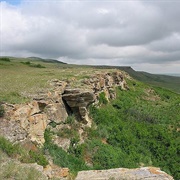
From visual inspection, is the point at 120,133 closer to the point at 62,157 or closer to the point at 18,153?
the point at 62,157

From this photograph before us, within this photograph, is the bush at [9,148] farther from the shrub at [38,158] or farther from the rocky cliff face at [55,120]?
the shrub at [38,158]

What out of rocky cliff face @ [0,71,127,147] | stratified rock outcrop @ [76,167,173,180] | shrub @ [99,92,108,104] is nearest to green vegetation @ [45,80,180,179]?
shrub @ [99,92,108,104]

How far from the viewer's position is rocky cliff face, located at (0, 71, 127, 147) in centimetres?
1288

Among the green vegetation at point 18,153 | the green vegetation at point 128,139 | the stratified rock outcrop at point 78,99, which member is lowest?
the green vegetation at point 128,139

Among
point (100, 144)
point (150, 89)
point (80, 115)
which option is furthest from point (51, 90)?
point (150, 89)

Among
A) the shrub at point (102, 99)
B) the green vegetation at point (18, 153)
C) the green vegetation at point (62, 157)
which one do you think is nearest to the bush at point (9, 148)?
the green vegetation at point (18, 153)

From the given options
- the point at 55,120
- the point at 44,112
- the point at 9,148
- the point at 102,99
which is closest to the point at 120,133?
the point at 102,99

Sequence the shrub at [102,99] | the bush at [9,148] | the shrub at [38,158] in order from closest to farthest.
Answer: the bush at [9,148] → the shrub at [38,158] → the shrub at [102,99]

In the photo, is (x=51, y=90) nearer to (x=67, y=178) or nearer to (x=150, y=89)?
(x=67, y=178)

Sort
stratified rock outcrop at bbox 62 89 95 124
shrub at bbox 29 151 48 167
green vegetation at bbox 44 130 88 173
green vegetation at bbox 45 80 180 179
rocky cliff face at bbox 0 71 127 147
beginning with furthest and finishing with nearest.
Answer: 1. stratified rock outcrop at bbox 62 89 95 124
2. green vegetation at bbox 45 80 180 179
3. green vegetation at bbox 44 130 88 173
4. rocky cliff face at bbox 0 71 127 147
5. shrub at bbox 29 151 48 167

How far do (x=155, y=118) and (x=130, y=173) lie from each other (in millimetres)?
20259

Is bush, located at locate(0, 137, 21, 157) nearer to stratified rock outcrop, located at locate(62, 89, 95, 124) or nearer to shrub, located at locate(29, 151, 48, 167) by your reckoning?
shrub, located at locate(29, 151, 48, 167)

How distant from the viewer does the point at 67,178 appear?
9641mm

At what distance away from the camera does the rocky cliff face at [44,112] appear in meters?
12.9
